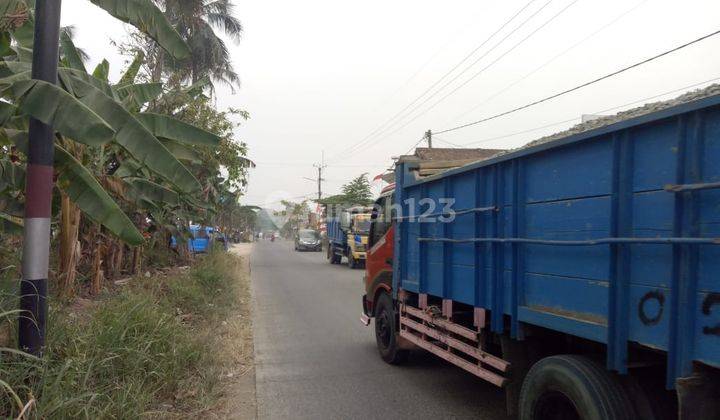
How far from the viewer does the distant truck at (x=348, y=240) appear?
20531 mm

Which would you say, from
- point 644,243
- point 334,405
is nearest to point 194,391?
point 334,405

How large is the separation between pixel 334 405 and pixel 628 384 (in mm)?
3030

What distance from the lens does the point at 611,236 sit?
294cm

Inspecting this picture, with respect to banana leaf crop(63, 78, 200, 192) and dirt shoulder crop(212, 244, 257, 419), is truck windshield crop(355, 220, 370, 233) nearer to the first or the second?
dirt shoulder crop(212, 244, 257, 419)

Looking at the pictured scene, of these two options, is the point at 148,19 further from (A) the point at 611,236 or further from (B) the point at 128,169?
(A) the point at 611,236

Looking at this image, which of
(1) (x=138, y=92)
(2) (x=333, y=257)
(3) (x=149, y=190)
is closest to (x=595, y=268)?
(3) (x=149, y=190)

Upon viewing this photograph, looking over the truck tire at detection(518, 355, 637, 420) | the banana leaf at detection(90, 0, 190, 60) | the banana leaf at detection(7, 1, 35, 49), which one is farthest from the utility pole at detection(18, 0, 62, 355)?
the truck tire at detection(518, 355, 637, 420)

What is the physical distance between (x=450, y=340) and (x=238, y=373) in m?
2.85

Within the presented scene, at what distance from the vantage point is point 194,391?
5.21m

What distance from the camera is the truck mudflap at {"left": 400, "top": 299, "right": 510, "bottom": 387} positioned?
169 inches

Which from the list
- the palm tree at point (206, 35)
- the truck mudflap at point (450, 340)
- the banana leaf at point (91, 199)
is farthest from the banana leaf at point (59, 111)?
the palm tree at point (206, 35)

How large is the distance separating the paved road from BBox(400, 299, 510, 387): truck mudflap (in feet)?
1.70

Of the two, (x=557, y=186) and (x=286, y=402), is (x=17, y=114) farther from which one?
(x=557, y=186)

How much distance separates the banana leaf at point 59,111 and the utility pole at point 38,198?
0.16 metres
